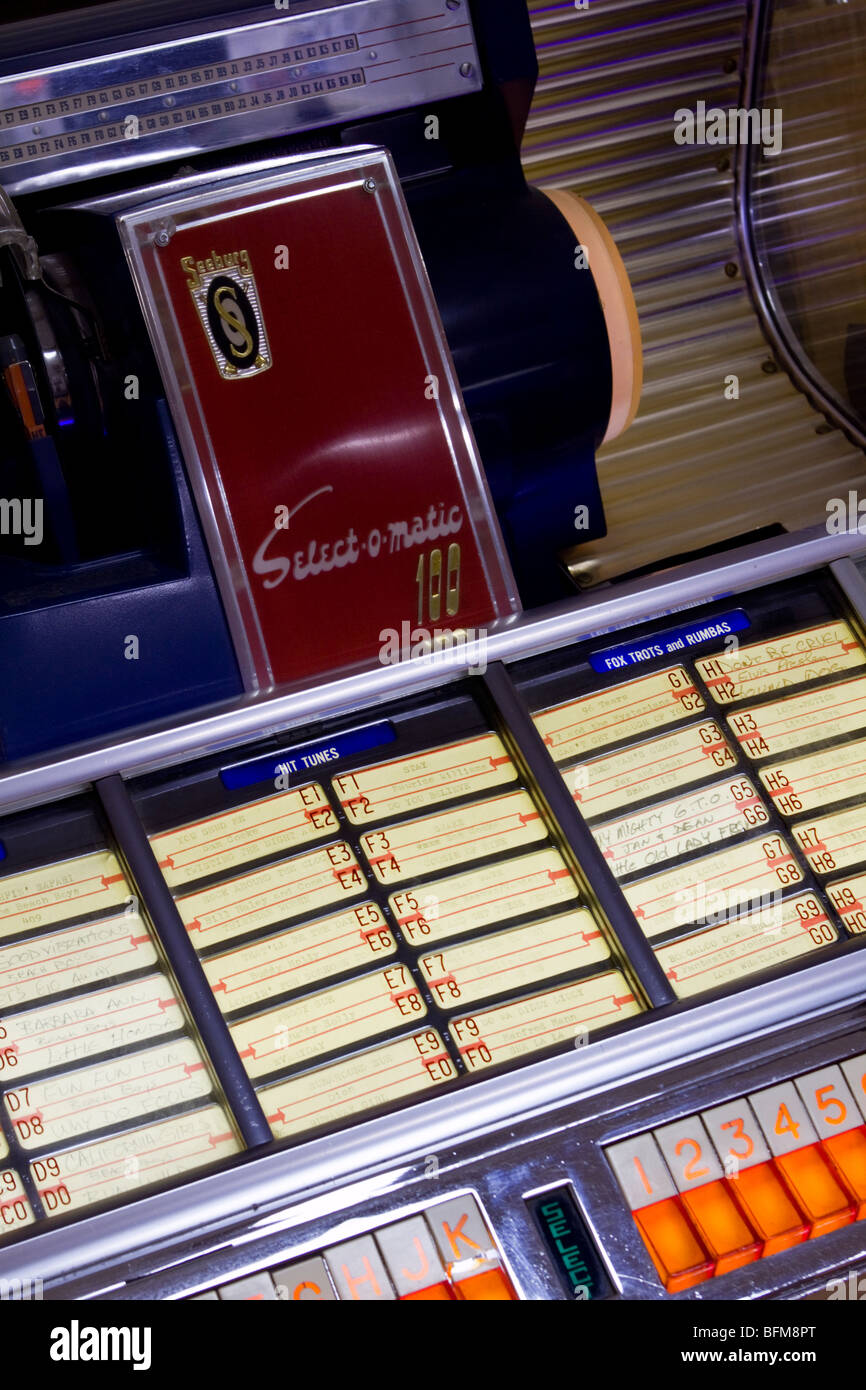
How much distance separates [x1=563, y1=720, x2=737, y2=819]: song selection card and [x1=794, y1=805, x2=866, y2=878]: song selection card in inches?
5.6

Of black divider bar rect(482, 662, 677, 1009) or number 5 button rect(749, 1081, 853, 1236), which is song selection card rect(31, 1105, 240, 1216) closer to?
black divider bar rect(482, 662, 677, 1009)

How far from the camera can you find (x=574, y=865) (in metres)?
1.87

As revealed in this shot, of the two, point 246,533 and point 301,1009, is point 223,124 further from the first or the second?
point 301,1009

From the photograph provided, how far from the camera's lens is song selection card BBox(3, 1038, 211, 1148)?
166 cm

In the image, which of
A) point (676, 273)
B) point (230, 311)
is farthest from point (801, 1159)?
point (676, 273)

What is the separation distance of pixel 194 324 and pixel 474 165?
640mm

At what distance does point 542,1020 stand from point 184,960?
1.53 feet

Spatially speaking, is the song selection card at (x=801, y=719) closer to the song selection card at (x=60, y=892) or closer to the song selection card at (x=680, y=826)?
the song selection card at (x=680, y=826)

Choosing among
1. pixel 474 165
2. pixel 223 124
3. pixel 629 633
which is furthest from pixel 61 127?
pixel 629 633

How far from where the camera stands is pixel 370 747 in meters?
1.91

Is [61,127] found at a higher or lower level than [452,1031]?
higher

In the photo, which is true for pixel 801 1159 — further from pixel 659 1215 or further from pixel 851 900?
pixel 851 900

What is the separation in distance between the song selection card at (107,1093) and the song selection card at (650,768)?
0.64 metres
